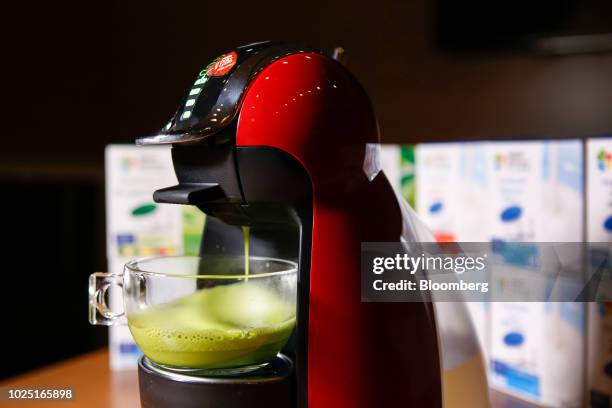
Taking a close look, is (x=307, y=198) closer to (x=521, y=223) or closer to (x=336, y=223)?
(x=336, y=223)

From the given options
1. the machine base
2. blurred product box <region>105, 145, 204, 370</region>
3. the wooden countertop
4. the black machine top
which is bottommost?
the wooden countertop

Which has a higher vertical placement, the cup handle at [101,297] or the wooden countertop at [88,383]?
the cup handle at [101,297]

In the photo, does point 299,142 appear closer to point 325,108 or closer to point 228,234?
point 325,108

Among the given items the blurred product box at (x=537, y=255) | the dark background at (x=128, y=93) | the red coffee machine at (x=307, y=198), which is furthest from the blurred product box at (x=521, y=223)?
the dark background at (x=128, y=93)

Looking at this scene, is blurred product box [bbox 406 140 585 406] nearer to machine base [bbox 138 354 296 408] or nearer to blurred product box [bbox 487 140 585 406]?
blurred product box [bbox 487 140 585 406]

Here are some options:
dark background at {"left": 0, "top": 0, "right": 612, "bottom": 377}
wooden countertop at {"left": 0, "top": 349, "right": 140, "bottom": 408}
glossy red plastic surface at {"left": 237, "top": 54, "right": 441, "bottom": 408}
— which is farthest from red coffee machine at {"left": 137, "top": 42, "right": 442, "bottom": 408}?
dark background at {"left": 0, "top": 0, "right": 612, "bottom": 377}

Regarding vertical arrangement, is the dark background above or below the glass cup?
above

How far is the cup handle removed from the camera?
0.53m

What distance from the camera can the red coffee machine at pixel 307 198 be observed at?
47 centimetres

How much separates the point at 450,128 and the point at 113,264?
704 mm

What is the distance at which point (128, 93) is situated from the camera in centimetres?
145

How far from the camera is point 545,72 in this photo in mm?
1139

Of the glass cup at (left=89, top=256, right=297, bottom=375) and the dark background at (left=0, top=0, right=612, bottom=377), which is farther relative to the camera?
the dark background at (left=0, top=0, right=612, bottom=377)

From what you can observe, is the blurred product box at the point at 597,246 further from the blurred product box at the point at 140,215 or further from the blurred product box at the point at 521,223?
the blurred product box at the point at 140,215
